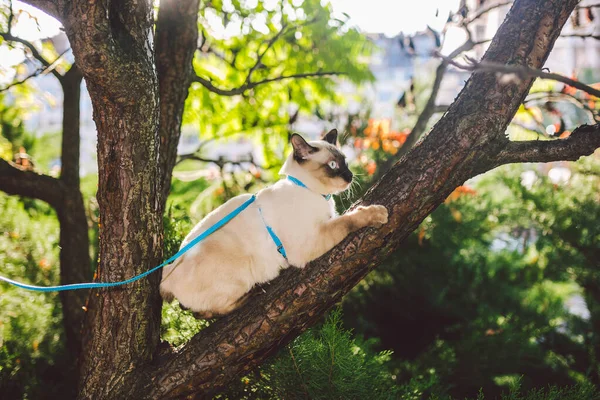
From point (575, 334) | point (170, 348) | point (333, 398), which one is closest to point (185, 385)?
point (170, 348)

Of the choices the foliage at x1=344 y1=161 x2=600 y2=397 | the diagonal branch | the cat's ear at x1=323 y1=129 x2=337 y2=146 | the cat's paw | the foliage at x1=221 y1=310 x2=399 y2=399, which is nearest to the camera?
the cat's paw

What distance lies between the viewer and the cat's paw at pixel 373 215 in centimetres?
216

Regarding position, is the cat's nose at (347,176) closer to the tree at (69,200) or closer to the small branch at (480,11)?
the small branch at (480,11)

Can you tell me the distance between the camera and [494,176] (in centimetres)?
621

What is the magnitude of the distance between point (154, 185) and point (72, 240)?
5.43ft

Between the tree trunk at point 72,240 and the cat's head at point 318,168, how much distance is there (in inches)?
75.0

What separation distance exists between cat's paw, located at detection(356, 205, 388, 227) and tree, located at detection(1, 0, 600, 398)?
0.05m

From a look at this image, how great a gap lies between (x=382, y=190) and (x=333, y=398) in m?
1.17

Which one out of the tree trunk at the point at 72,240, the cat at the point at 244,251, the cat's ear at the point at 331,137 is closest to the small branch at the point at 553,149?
the cat at the point at 244,251

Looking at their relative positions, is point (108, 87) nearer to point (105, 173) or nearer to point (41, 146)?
point (105, 173)

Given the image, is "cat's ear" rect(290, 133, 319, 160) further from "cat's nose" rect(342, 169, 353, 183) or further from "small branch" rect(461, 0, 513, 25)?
"small branch" rect(461, 0, 513, 25)

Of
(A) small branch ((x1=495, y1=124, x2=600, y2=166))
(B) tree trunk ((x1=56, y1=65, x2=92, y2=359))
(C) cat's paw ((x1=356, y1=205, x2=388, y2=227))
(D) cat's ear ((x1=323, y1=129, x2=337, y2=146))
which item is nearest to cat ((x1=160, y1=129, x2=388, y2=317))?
(C) cat's paw ((x1=356, y1=205, x2=388, y2=227))

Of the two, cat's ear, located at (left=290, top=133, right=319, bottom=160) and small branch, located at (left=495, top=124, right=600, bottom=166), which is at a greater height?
cat's ear, located at (left=290, top=133, right=319, bottom=160)

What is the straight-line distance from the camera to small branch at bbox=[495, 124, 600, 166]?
2.21 meters
